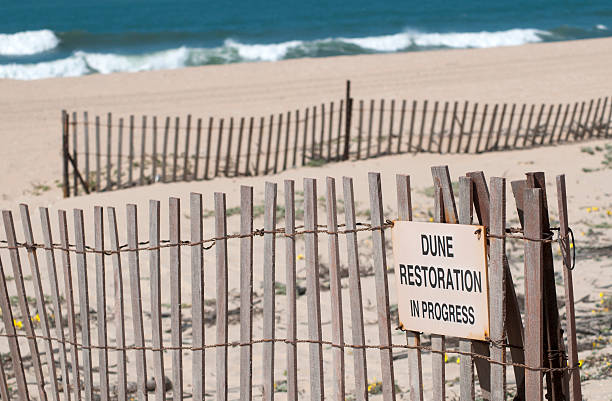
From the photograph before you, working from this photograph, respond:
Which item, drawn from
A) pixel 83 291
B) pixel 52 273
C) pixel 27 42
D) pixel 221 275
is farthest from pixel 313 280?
pixel 27 42

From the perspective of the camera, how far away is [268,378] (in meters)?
4.23

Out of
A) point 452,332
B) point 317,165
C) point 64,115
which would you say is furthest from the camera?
point 317,165

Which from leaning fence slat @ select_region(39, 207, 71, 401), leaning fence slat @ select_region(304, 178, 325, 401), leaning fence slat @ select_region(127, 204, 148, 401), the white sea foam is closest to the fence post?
leaning fence slat @ select_region(39, 207, 71, 401)

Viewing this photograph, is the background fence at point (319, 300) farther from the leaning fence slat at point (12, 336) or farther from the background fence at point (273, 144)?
the background fence at point (273, 144)

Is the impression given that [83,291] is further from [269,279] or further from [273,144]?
[273,144]

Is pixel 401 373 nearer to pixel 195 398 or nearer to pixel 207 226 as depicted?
pixel 195 398

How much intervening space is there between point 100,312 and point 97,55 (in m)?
31.7

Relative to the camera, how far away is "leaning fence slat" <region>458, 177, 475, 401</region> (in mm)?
3619

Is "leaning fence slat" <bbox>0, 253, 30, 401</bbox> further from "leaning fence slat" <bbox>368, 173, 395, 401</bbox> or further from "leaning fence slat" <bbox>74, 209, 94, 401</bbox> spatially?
"leaning fence slat" <bbox>368, 173, 395, 401</bbox>

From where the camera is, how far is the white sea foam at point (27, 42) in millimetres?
36312

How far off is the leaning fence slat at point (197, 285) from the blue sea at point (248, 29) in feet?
92.4

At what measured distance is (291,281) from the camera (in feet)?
13.5

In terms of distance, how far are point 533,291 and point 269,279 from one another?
1251 mm

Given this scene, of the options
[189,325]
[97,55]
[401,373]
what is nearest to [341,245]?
[189,325]
